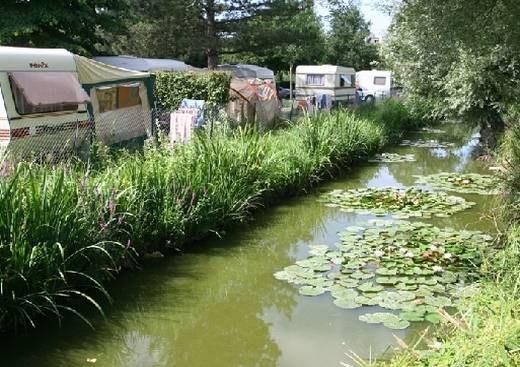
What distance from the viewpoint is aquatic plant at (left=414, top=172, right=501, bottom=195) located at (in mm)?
10172

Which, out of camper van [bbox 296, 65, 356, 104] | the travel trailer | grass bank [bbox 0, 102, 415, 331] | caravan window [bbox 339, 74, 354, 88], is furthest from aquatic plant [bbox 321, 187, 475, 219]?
caravan window [bbox 339, 74, 354, 88]

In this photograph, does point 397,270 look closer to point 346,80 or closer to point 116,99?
point 116,99

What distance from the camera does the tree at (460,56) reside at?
255 inches

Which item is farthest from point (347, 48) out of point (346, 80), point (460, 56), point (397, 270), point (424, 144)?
point (397, 270)

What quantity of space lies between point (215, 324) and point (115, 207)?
4.99 feet

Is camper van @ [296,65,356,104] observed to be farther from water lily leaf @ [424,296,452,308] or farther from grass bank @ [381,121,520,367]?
grass bank @ [381,121,520,367]

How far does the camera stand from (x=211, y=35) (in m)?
25.2

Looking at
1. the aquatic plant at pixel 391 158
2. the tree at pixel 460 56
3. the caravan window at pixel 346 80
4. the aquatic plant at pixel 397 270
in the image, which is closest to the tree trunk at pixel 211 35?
the caravan window at pixel 346 80

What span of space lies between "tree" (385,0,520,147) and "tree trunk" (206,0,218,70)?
11880mm

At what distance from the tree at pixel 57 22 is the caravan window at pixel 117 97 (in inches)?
179

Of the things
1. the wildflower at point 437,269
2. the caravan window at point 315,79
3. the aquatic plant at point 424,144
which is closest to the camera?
the wildflower at point 437,269

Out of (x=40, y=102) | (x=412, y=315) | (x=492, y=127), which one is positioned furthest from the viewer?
(x=492, y=127)

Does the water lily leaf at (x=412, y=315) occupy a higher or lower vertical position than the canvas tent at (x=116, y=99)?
lower

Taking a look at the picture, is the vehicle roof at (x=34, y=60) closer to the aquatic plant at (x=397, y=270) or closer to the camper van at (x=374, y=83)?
the aquatic plant at (x=397, y=270)
